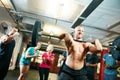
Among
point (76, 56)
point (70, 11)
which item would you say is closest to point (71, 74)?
point (76, 56)

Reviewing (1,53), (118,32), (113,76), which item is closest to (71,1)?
(113,76)

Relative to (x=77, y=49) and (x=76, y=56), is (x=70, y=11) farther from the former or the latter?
(x=76, y=56)

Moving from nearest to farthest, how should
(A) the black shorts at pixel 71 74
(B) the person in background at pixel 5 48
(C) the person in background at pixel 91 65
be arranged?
1. (A) the black shorts at pixel 71 74
2. (B) the person in background at pixel 5 48
3. (C) the person in background at pixel 91 65

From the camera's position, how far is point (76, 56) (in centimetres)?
316

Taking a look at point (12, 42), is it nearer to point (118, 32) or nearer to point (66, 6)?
point (66, 6)

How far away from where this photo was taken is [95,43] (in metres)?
3.11

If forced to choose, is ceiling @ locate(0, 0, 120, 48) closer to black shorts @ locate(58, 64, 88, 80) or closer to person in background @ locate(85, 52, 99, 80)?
person in background @ locate(85, 52, 99, 80)

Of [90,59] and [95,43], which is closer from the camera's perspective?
[95,43]

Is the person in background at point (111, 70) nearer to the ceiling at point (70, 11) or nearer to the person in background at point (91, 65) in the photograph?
the person in background at point (91, 65)

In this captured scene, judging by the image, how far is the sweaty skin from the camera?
3.07 meters

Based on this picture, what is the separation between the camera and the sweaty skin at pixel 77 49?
3072mm

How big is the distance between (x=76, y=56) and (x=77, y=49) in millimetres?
144

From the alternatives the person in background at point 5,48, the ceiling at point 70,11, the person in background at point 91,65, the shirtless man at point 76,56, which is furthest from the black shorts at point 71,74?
the person in background at point 91,65

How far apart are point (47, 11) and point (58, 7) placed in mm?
733
